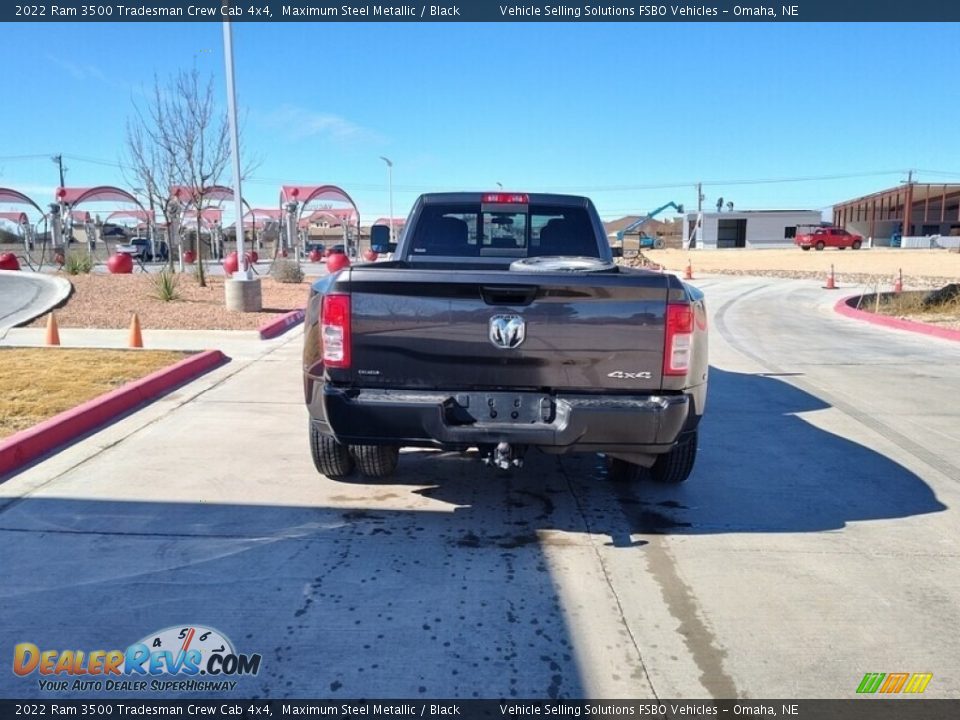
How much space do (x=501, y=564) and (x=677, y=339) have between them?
148 centimetres

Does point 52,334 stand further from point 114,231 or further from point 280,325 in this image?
point 114,231

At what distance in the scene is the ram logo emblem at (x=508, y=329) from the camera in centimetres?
397

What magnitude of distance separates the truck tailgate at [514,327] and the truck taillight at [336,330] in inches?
1.7

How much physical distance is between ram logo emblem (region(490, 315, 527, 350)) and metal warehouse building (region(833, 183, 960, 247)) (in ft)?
→ 257

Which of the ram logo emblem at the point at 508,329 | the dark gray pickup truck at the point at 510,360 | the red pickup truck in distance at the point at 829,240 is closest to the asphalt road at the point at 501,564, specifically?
the dark gray pickup truck at the point at 510,360

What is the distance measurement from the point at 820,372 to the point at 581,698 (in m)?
8.27

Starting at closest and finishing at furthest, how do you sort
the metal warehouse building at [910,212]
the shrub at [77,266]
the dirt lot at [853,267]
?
1. the shrub at [77,266]
2. the dirt lot at [853,267]
3. the metal warehouse building at [910,212]

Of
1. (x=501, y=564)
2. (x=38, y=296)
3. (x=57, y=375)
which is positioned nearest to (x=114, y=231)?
(x=38, y=296)

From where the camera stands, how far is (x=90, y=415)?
6.54 m

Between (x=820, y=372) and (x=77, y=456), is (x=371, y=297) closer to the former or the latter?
(x=77, y=456)

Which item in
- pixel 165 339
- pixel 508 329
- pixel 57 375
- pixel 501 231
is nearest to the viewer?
pixel 508 329

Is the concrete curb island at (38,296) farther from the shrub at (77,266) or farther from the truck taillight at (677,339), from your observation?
the truck taillight at (677,339)

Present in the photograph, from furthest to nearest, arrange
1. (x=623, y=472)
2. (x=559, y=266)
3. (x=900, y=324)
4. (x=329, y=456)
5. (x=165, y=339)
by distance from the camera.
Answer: (x=900, y=324) < (x=165, y=339) < (x=623, y=472) < (x=329, y=456) < (x=559, y=266)

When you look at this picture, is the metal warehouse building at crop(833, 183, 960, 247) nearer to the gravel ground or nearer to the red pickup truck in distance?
the red pickup truck in distance
